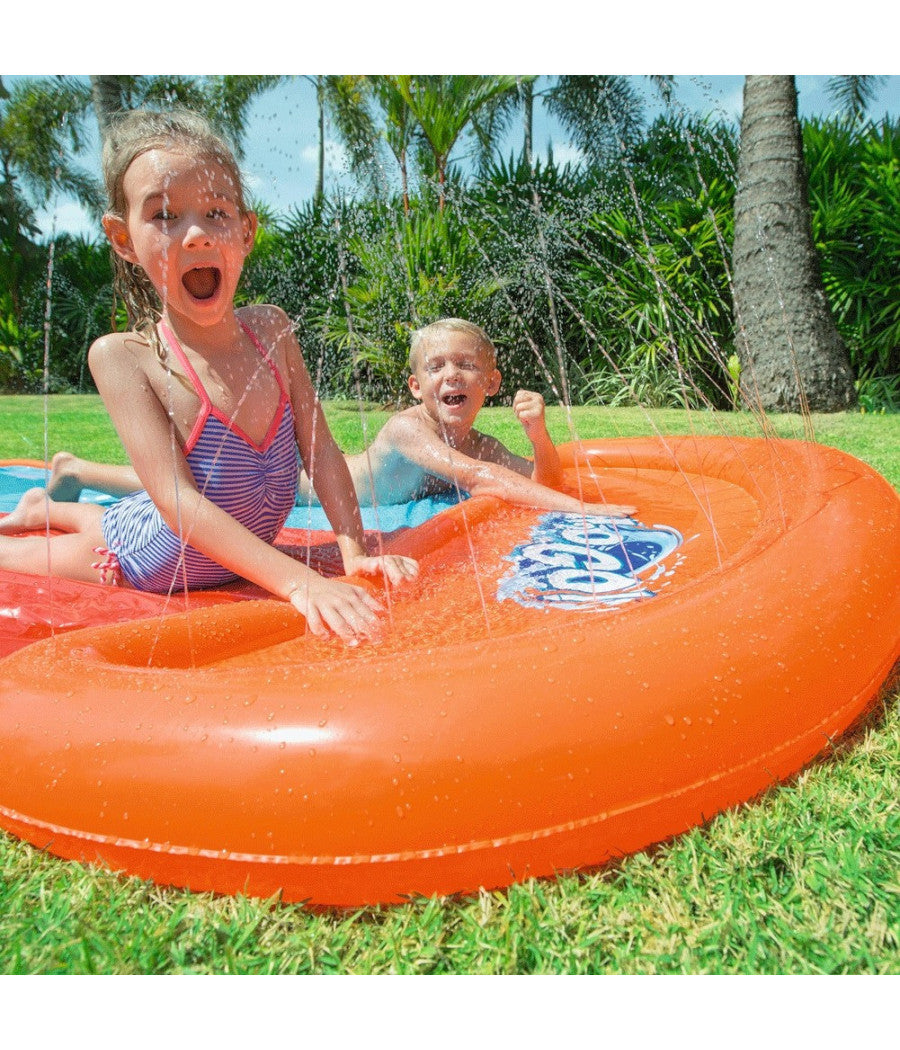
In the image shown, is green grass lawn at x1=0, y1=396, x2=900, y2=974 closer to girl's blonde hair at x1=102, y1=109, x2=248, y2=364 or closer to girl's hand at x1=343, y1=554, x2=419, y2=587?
girl's hand at x1=343, y1=554, x2=419, y2=587

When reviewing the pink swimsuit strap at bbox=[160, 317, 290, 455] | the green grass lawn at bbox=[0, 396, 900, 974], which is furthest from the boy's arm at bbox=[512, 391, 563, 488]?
the green grass lawn at bbox=[0, 396, 900, 974]

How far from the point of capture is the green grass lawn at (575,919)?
1.31 meters

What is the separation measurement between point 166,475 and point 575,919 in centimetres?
155

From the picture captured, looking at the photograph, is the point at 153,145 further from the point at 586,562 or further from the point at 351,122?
the point at 351,122

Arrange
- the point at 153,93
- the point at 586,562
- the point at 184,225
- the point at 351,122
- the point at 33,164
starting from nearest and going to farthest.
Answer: the point at 184,225 < the point at 586,562 < the point at 153,93 < the point at 33,164 < the point at 351,122

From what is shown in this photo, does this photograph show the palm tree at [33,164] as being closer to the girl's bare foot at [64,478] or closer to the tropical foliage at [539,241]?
the tropical foliage at [539,241]

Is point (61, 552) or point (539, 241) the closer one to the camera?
point (61, 552)

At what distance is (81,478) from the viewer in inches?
146

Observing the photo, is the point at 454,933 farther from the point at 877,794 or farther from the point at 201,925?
the point at 877,794

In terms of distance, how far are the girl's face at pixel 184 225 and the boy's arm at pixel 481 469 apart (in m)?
1.41

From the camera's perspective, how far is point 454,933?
1.36m

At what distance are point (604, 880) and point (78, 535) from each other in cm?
212

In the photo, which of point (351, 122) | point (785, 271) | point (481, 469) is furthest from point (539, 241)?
point (481, 469)
